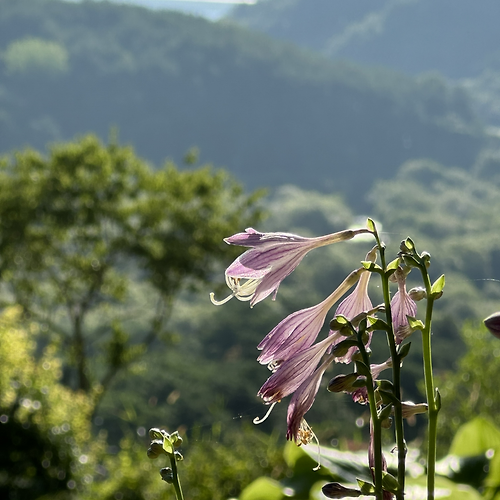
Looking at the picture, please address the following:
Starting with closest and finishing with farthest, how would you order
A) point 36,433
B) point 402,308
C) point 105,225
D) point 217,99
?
1. point 402,308
2. point 36,433
3. point 105,225
4. point 217,99

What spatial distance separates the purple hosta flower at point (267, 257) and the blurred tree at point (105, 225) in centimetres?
703

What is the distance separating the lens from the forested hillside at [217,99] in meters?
58.0

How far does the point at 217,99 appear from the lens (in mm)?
64250

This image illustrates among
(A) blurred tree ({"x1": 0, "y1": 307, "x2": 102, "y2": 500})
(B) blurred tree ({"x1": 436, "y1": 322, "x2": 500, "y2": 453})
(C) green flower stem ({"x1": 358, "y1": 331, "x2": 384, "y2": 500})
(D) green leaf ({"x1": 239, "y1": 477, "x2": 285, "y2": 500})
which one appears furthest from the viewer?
(B) blurred tree ({"x1": 436, "y1": 322, "x2": 500, "y2": 453})

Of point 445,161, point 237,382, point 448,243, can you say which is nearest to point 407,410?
point 237,382

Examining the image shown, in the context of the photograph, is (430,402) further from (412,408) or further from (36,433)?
(36,433)

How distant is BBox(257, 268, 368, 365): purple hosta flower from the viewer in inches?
17.4

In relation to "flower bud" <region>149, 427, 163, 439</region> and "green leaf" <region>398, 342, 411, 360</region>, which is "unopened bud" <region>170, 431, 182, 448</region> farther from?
"green leaf" <region>398, 342, 411, 360</region>

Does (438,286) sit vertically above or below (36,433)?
above

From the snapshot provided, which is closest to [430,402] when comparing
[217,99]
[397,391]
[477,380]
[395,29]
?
[397,391]

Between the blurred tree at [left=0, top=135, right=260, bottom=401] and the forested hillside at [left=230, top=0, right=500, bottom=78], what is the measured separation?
151ft

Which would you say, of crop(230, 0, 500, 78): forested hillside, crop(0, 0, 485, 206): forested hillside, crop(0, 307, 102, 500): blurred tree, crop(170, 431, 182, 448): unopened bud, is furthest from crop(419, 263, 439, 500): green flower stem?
crop(0, 0, 485, 206): forested hillside

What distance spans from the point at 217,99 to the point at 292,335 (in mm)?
65670

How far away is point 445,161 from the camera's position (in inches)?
2263
